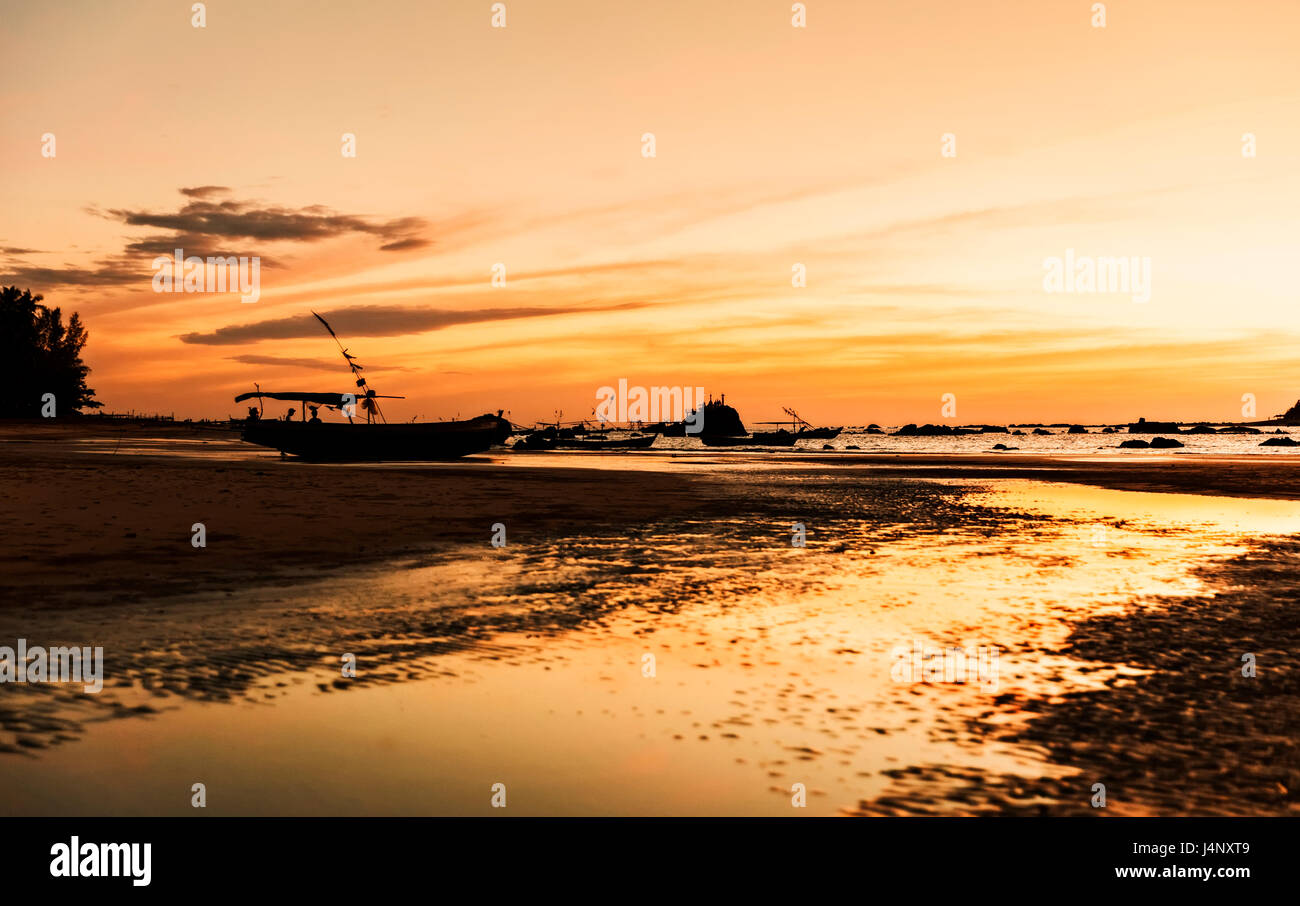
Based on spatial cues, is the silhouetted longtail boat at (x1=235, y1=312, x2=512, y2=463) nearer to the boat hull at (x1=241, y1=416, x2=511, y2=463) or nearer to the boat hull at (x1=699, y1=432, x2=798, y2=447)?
the boat hull at (x1=241, y1=416, x2=511, y2=463)

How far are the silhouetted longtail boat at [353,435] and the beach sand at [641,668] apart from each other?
2875 centimetres

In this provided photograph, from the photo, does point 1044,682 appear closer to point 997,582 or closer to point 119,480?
point 997,582

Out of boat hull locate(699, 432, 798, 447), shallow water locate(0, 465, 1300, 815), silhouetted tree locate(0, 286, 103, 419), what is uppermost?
silhouetted tree locate(0, 286, 103, 419)

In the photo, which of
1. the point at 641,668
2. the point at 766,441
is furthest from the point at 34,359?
the point at 641,668

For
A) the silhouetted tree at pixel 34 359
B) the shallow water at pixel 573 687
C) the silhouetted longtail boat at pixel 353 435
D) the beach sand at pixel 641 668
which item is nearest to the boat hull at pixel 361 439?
the silhouetted longtail boat at pixel 353 435

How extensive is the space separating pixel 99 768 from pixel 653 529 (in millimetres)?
14291

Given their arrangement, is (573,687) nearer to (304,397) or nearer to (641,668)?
(641,668)

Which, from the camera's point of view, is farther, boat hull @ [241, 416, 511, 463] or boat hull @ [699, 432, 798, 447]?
boat hull @ [699, 432, 798, 447]

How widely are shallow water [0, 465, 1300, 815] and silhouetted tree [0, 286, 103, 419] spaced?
314 feet

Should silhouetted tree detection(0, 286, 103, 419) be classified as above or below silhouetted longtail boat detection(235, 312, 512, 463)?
above

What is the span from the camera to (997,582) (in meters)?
13.1

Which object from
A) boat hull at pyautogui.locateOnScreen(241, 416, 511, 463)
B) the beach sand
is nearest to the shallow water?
the beach sand

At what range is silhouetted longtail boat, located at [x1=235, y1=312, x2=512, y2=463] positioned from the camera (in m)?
48.2
